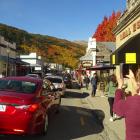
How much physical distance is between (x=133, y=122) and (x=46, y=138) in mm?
6894

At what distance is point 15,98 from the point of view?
1024 cm

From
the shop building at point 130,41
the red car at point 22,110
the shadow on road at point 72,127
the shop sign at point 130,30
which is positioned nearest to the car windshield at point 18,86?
the red car at point 22,110

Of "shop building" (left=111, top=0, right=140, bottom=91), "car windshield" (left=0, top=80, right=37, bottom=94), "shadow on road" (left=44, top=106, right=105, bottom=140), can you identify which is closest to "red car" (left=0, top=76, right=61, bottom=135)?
"car windshield" (left=0, top=80, right=37, bottom=94)

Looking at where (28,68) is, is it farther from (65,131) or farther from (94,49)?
(65,131)

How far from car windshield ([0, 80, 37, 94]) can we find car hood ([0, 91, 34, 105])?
25.4 inches

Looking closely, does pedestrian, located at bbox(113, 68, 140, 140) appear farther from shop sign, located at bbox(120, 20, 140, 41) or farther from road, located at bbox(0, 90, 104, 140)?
shop sign, located at bbox(120, 20, 140, 41)

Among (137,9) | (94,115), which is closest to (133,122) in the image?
(94,115)

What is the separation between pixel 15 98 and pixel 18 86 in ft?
4.99

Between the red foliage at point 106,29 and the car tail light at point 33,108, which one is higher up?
the red foliage at point 106,29

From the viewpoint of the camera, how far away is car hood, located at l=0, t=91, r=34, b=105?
33.3 ft

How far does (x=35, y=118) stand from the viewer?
10.4 m

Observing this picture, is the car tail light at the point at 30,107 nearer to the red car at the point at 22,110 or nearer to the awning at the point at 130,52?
the red car at the point at 22,110

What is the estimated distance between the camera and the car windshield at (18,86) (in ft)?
37.3

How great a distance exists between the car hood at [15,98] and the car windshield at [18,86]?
644 millimetres
